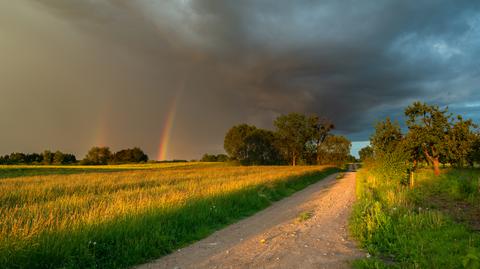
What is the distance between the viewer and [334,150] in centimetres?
11444

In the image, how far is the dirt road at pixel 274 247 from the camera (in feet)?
22.4

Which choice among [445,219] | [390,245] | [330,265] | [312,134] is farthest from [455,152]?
[312,134]

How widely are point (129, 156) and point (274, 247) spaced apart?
142 m

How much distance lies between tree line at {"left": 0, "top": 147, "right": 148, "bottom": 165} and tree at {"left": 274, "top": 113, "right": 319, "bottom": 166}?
2678 inches

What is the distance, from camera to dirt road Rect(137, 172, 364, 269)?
6.82 meters

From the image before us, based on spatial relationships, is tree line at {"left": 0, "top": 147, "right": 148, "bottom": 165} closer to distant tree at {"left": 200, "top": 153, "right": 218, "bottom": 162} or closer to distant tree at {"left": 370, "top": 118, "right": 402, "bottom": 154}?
distant tree at {"left": 200, "top": 153, "right": 218, "bottom": 162}

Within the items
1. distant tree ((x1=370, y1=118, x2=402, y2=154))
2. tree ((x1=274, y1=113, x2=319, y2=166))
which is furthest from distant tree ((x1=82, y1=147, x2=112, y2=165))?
distant tree ((x1=370, y1=118, x2=402, y2=154))

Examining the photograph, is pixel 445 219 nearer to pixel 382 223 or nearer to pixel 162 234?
pixel 382 223

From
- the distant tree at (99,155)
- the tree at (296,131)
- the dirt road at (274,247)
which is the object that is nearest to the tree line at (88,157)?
the distant tree at (99,155)

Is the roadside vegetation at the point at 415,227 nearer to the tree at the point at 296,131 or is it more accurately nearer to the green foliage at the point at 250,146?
the tree at the point at 296,131

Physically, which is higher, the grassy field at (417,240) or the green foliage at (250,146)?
the green foliage at (250,146)

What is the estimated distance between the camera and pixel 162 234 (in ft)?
28.3

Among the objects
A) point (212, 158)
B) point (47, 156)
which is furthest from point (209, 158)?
point (47, 156)

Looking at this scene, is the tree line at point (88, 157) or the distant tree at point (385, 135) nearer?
the distant tree at point (385, 135)
